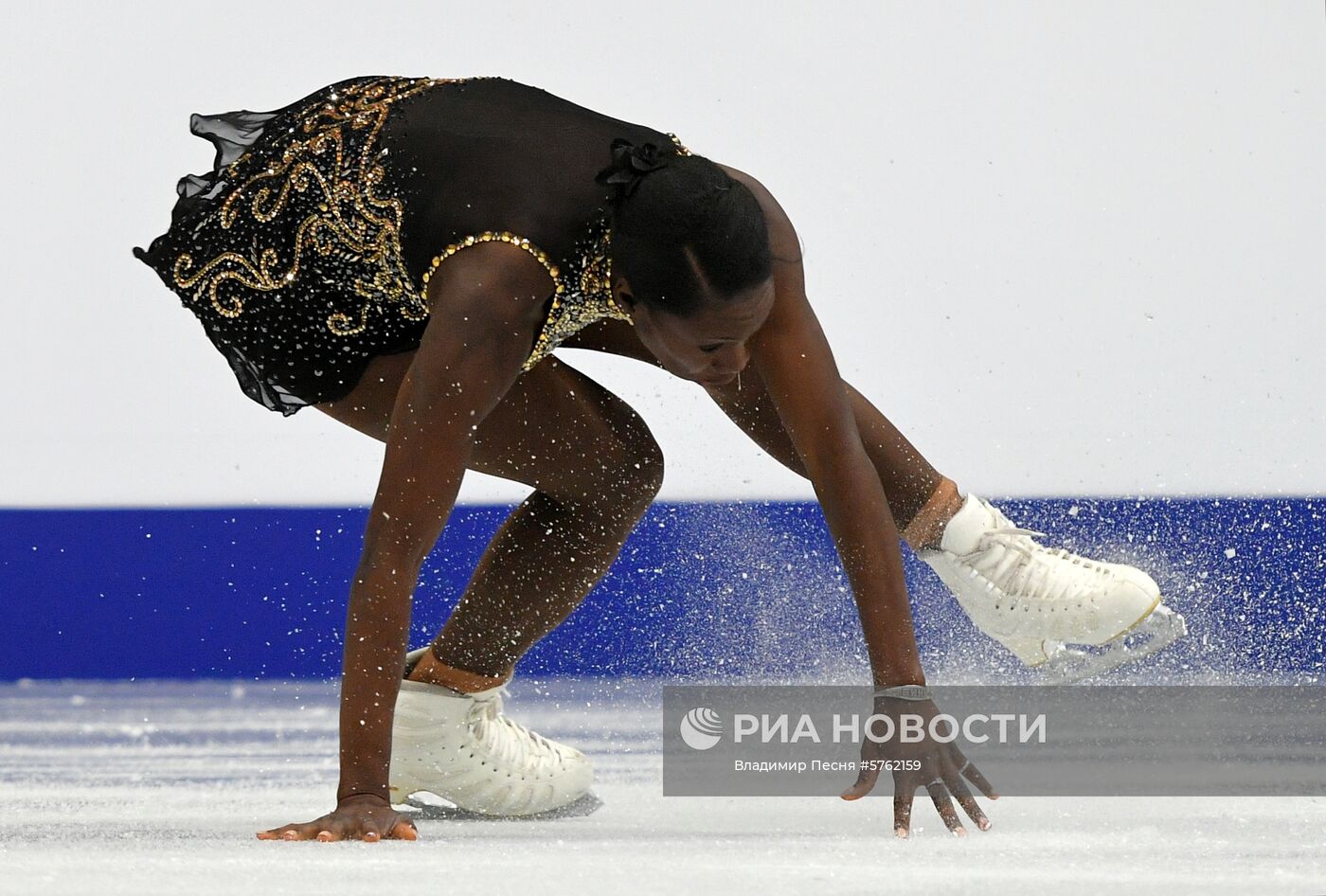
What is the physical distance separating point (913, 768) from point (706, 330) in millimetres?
410

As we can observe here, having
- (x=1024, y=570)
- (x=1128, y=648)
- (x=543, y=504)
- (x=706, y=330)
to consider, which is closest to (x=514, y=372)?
(x=706, y=330)

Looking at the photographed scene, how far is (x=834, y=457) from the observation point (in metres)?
1.65

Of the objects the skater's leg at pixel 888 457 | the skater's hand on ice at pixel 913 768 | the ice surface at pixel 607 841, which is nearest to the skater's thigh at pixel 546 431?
the skater's leg at pixel 888 457

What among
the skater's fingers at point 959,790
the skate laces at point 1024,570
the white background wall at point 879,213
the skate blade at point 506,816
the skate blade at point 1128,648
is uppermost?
the white background wall at point 879,213

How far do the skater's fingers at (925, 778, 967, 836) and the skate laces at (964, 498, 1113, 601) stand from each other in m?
0.42

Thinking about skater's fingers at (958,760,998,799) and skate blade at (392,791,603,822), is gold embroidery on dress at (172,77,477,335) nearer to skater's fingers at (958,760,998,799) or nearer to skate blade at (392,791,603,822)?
skate blade at (392,791,603,822)

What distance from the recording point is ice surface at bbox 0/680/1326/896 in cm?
139

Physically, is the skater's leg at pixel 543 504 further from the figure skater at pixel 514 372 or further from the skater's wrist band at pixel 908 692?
the skater's wrist band at pixel 908 692

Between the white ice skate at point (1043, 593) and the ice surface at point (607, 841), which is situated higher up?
the white ice skate at point (1043, 593)

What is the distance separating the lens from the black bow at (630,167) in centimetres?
156

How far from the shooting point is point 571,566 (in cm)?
193

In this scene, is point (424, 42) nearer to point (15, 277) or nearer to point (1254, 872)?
point (15, 277)

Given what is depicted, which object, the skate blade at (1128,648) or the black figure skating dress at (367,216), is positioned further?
the skate blade at (1128,648)

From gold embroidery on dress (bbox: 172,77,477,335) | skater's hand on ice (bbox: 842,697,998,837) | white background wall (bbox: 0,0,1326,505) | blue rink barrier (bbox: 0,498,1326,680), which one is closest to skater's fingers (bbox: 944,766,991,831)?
skater's hand on ice (bbox: 842,697,998,837)
